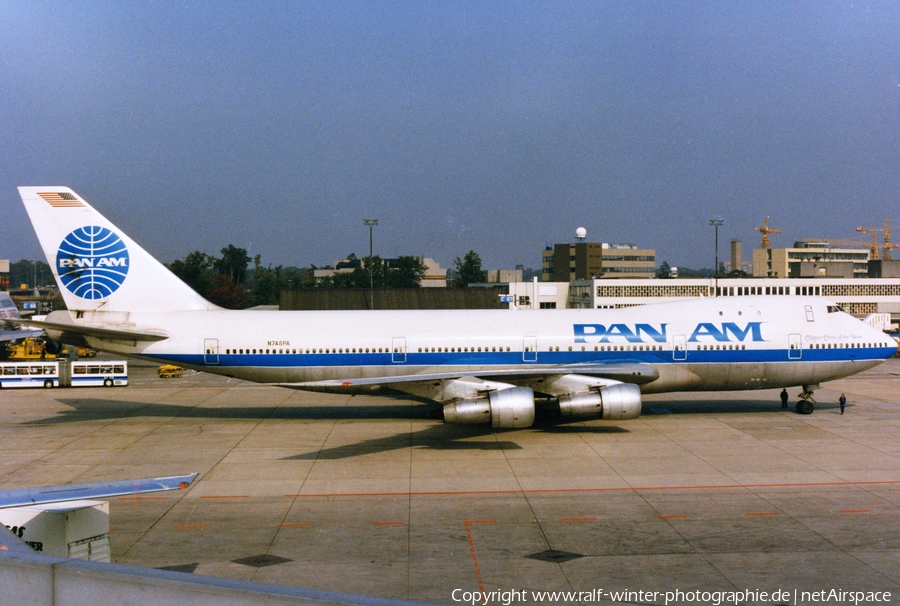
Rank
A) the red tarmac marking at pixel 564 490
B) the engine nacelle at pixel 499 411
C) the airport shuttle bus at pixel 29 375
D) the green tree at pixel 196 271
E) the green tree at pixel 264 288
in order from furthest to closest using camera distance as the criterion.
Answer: the green tree at pixel 264 288 < the green tree at pixel 196 271 < the airport shuttle bus at pixel 29 375 < the engine nacelle at pixel 499 411 < the red tarmac marking at pixel 564 490

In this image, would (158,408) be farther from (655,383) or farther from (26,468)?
(655,383)

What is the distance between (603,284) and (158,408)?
50986mm

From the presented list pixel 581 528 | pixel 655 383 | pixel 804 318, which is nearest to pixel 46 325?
pixel 581 528

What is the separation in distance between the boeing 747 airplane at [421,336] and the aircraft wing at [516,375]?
0.46 feet

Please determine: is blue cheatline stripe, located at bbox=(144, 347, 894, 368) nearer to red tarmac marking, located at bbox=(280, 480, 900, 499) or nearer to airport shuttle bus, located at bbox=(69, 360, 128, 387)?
red tarmac marking, located at bbox=(280, 480, 900, 499)

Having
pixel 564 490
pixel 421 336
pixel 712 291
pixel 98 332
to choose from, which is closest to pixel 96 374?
pixel 98 332

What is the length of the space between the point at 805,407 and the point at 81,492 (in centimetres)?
2839

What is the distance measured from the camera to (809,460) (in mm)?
22719

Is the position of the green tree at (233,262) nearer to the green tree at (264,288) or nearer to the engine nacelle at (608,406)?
the green tree at (264,288)

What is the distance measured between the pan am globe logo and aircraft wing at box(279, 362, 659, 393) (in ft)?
27.2

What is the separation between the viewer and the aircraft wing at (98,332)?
89.7 ft

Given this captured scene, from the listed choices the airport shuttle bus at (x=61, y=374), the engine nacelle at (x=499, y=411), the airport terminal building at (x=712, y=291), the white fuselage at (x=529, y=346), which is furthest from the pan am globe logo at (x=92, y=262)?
the airport terminal building at (x=712, y=291)

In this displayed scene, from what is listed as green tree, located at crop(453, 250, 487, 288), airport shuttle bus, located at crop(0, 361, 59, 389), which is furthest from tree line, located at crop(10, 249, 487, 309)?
airport shuttle bus, located at crop(0, 361, 59, 389)

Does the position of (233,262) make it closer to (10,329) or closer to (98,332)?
(10,329)
